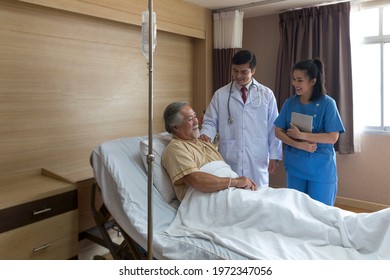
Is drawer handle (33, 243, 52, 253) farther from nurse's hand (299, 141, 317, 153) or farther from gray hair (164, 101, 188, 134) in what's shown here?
nurse's hand (299, 141, 317, 153)

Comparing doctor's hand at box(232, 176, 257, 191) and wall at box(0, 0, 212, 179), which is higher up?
wall at box(0, 0, 212, 179)

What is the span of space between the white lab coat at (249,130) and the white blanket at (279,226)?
714mm

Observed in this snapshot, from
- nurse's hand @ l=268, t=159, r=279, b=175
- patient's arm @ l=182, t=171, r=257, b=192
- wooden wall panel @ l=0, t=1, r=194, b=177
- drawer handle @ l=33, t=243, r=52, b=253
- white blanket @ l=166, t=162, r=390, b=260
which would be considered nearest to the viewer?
white blanket @ l=166, t=162, r=390, b=260

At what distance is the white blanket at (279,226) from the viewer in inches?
52.7

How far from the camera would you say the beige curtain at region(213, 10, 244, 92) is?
3.40 metres

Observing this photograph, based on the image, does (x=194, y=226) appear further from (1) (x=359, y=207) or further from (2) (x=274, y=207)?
(1) (x=359, y=207)

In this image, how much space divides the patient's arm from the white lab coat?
715mm

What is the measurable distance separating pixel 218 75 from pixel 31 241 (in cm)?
236

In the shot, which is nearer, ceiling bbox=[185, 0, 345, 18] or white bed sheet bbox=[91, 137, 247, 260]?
white bed sheet bbox=[91, 137, 247, 260]

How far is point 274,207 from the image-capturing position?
5.03 feet

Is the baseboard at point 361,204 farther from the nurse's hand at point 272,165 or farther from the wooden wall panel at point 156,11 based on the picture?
the wooden wall panel at point 156,11

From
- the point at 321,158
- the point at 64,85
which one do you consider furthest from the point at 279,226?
the point at 64,85

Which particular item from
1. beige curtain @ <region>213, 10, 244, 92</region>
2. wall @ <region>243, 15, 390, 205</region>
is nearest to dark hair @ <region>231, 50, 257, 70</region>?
beige curtain @ <region>213, 10, 244, 92</region>

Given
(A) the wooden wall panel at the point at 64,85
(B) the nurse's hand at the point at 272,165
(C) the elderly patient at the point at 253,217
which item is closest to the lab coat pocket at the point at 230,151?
(B) the nurse's hand at the point at 272,165
